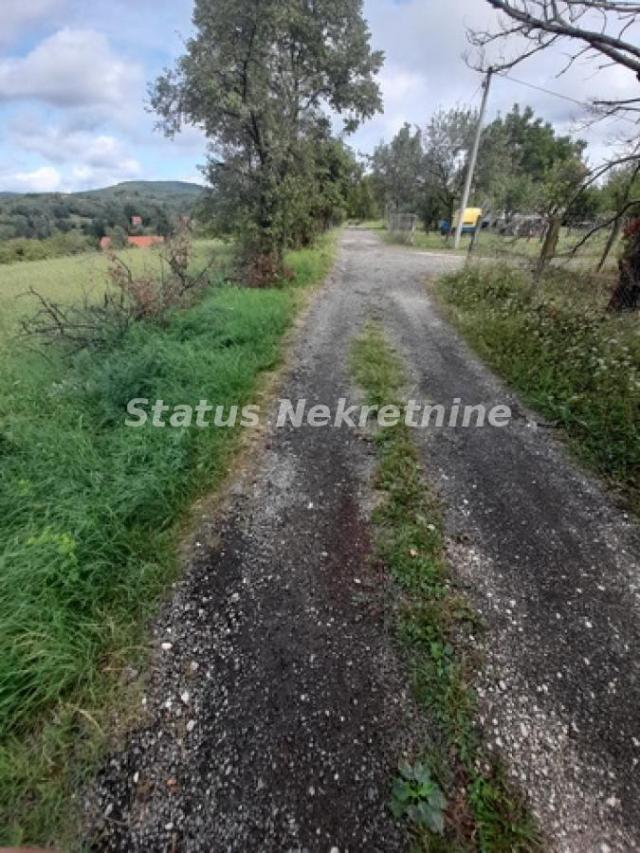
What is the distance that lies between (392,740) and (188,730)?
0.82 m

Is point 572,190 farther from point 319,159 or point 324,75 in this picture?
point 324,75

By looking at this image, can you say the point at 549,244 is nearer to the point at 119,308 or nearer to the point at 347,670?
the point at 119,308

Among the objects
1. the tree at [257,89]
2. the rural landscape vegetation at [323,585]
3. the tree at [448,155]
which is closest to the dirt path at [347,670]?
the rural landscape vegetation at [323,585]

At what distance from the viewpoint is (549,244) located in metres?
5.91

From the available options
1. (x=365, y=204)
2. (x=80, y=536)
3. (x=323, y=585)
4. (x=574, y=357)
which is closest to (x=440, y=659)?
(x=323, y=585)

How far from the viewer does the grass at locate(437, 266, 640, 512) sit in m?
3.01

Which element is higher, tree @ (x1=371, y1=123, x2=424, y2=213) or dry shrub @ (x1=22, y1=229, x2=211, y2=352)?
tree @ (x1=371, y1=123, x2=424, y2=213)

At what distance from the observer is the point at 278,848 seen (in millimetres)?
1168

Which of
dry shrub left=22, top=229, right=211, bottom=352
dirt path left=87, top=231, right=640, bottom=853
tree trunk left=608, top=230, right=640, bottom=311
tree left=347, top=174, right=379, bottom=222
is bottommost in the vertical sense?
dirt path left=87, top=231, right=640, bottom=853

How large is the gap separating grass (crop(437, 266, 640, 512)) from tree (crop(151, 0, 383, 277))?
4.65 m

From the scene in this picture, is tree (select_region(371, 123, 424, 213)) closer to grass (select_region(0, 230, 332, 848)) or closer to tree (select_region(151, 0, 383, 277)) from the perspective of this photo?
tree (select_region(151, 0, 383, 277))

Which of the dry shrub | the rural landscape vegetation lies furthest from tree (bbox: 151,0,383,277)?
the rural landscape vegetation

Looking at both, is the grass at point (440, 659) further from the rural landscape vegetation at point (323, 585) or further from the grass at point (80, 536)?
the grass at point (80, 536)

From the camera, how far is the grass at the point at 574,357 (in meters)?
3.01
